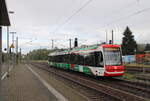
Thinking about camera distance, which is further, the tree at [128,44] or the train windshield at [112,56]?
the tree at [128,44]

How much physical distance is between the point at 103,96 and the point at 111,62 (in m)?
5.66

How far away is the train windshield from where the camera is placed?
50.0ft

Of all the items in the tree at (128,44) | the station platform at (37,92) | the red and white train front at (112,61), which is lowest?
the station platform at (37,92)

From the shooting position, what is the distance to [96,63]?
51.9ft

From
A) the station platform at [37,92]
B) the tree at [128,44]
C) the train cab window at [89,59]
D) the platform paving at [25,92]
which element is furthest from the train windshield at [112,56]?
the tree at [128,44]

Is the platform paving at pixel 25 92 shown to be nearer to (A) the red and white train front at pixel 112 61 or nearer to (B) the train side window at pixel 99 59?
(B) the train side window at pixel 99 59

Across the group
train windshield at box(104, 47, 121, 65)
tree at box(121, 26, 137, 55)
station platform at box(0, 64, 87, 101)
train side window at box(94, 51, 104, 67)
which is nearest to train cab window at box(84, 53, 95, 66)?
train side window at box(94, 51, 104, 67)

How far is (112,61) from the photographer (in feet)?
50.3

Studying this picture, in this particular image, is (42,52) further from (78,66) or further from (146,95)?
(146,95)

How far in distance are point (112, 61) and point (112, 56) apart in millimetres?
435

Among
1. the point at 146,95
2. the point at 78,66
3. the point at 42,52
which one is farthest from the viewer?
the point at 42,52

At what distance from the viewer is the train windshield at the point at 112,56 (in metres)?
15.2

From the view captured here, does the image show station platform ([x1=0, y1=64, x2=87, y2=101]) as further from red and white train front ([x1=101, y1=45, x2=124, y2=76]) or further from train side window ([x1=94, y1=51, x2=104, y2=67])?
red and white train front ([x1=101, y1=45, x2=124, y2=76])

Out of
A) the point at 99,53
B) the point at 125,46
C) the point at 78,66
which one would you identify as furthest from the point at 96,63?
the point at 125,46
